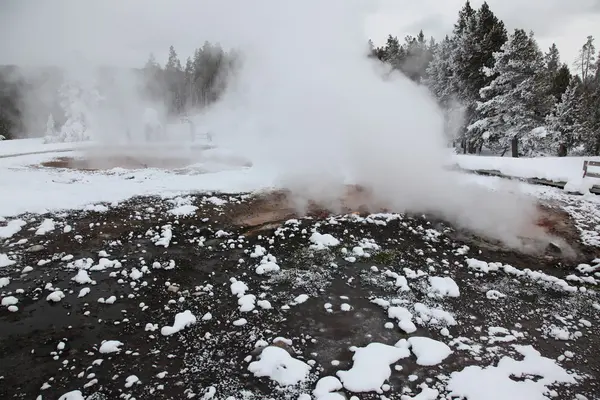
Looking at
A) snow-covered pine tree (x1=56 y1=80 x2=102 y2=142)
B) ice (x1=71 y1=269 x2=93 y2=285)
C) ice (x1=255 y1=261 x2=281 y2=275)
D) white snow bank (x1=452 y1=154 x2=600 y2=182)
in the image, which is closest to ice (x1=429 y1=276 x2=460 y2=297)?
ice (x1=255 y1=261 x2=281 y2=275)

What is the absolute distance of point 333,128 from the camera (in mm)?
12883

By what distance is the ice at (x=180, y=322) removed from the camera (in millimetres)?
5395

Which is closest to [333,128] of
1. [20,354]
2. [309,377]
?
[309,377]

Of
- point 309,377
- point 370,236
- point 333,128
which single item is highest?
point 333,128

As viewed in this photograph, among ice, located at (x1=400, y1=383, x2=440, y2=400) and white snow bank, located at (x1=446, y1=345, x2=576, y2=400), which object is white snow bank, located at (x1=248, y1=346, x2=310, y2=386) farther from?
white snow bank, located at (x1=446, y1=345, x2=576, y2=400)

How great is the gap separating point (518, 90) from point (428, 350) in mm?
21970

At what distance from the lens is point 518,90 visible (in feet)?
72.0

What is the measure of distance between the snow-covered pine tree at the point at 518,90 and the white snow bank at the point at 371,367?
68.9ft

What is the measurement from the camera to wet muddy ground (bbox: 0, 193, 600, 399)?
15.1 ft

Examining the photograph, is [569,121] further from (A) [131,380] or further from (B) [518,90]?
(A) [131,380]

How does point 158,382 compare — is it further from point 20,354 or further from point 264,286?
point 264,286

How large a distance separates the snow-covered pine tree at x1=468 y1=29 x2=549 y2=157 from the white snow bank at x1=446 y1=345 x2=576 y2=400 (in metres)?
20.2

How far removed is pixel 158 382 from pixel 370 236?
236 inches

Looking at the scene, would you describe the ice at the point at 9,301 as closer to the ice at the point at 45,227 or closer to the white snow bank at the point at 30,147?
the ice at the point at 45,227
